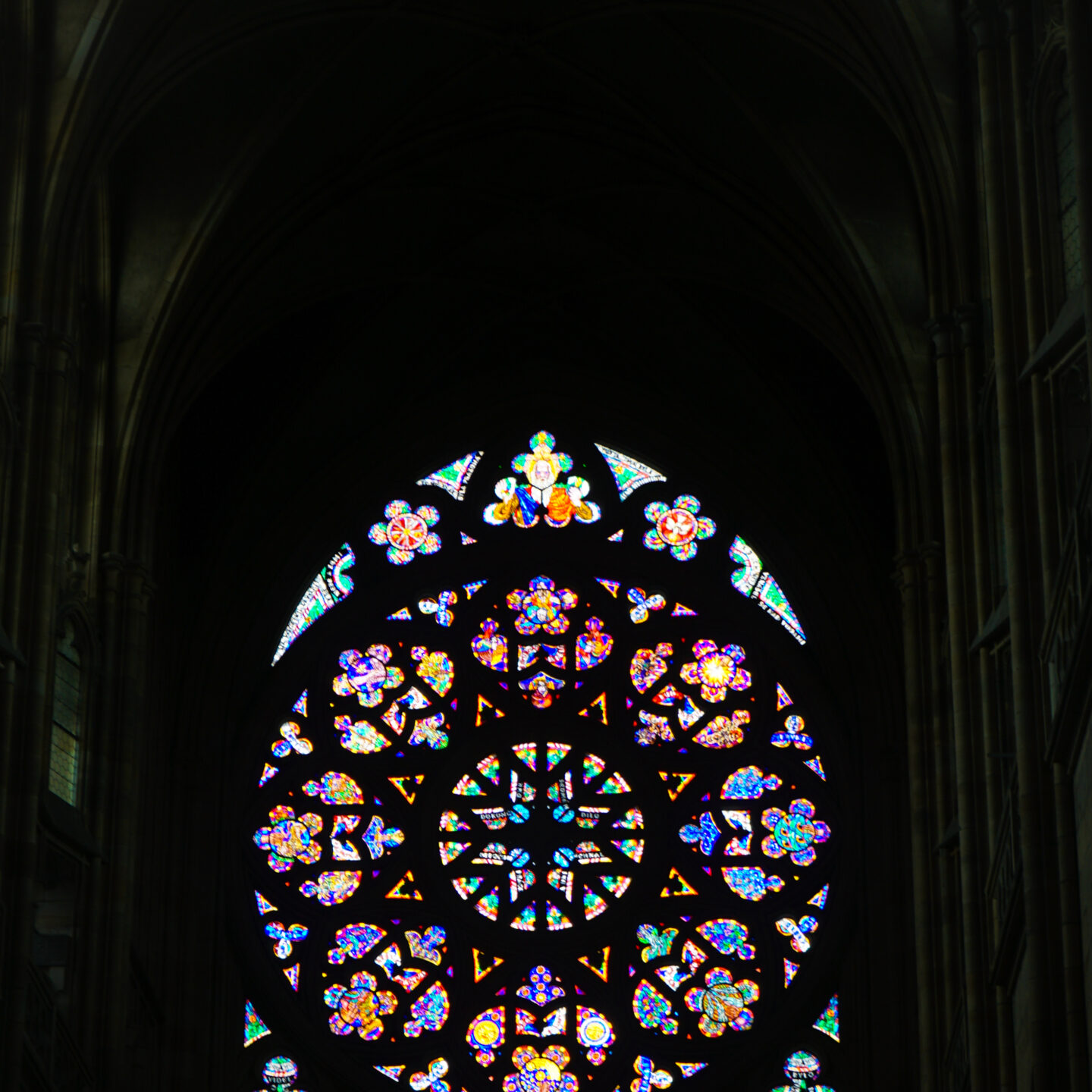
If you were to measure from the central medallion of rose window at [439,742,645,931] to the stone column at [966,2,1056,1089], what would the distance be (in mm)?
8292

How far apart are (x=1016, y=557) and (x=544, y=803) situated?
925cm

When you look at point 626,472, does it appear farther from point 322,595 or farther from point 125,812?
point 125,812

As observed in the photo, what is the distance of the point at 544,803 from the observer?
79.3 ft

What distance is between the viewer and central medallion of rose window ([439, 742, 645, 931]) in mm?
23688

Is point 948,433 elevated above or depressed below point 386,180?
below

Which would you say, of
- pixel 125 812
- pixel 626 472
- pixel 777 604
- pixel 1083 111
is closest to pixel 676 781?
pixel 777 604

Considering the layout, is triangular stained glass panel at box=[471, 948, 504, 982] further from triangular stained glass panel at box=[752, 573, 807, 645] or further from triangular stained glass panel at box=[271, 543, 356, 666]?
triangular stained glass panel at box=[752, 573, 807, 645]

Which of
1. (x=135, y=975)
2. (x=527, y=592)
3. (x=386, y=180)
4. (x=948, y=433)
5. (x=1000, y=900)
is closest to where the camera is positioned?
(x=1000, y=900)

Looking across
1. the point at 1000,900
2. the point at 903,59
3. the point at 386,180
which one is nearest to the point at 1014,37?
the point at 903,59

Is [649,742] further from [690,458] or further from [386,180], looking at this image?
[386,180]

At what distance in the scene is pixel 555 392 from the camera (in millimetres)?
25500

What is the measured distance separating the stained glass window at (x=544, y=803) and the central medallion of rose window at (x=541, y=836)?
0.08ft

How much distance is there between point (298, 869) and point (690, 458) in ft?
16.5

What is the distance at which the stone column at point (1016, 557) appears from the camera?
14.6 metres
